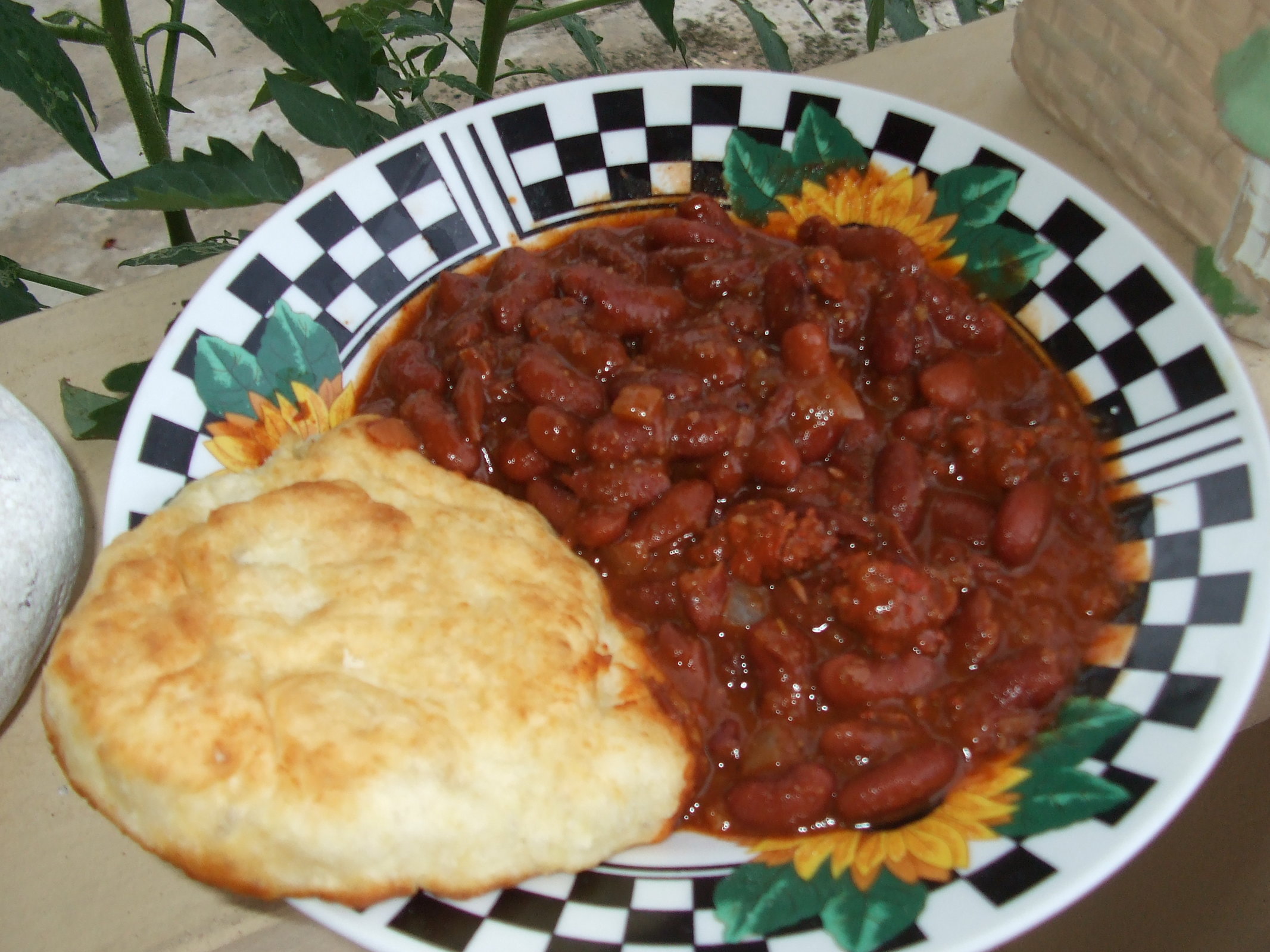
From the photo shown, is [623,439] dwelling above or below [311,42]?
below

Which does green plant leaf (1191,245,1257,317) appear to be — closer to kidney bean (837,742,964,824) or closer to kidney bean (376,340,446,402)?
kidney bean (837,742,964,824)

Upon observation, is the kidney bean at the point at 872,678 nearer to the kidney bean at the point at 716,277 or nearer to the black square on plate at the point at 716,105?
the kidney bean at the point at 716,277

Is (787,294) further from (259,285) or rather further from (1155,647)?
(259,285)

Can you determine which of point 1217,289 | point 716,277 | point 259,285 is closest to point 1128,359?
point 1217,289

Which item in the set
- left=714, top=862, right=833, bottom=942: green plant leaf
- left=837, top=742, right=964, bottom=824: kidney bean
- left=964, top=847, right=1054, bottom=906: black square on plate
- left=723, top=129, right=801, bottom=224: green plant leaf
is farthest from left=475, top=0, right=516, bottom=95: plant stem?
left=964, top=847, right=1054, bottom=906: black square on plate

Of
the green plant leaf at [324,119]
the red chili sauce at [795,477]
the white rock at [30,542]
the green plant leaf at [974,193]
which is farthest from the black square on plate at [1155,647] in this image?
the green plant leaf at [324,119]
